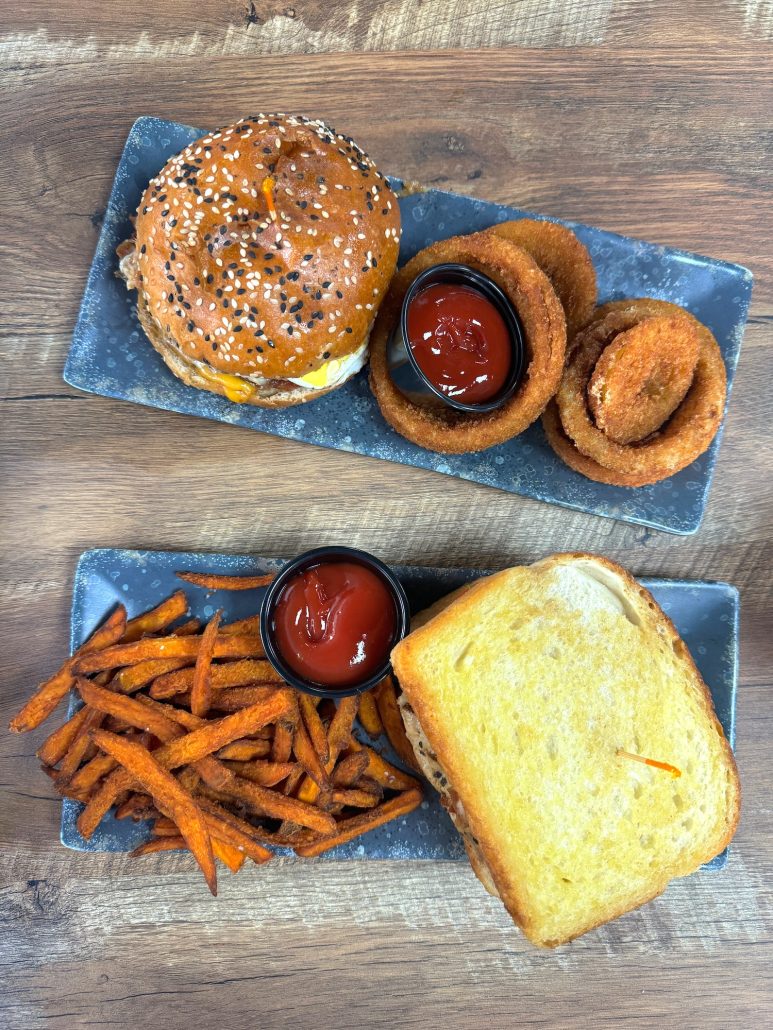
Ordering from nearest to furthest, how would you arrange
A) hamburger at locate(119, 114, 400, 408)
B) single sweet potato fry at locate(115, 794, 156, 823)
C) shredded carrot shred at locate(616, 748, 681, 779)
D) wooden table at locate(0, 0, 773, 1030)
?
shredded carrot shred at locate(616, 748, 681, 779), hamburger at locate(119, 114, 400, 408), single sweet potato fry at locate(115, 794, 156, 823), wooden table at locate(0, 0, 773, 1030)

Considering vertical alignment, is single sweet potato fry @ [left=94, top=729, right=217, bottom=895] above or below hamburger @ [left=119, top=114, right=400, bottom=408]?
below

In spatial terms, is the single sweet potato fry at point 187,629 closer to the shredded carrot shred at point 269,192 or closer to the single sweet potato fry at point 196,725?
the single sweet potato fry at point 196,725

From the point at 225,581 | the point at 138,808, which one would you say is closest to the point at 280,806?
the point at 138,808

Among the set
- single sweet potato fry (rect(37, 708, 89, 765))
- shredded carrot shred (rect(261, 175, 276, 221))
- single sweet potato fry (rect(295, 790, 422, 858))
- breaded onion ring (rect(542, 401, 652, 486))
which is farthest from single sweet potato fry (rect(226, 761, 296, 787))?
shredded carrot shred (rect(261, 175, 276, 221))

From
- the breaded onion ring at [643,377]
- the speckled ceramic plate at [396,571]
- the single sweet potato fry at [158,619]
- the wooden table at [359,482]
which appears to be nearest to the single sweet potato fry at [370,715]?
the speckled ceramic plate at [396,571]

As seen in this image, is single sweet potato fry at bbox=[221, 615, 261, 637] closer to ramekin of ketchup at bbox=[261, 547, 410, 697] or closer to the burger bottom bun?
ramekin of ketchup at bbox=[261, 547, 410, 697]

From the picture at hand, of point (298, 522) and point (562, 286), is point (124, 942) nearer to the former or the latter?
point (298, 522)

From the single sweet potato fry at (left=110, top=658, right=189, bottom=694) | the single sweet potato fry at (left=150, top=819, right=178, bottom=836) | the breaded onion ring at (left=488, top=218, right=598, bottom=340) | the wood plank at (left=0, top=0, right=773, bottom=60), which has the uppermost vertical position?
the wood plank at (left=0, top=0, right=773, bottom=60)
